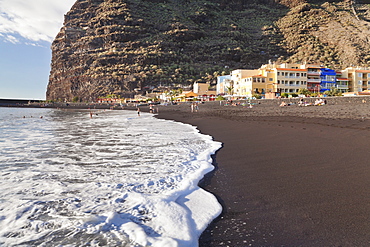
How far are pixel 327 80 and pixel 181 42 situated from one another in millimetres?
59818

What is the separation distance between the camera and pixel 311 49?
288 feet

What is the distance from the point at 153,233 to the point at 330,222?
71.1 inches

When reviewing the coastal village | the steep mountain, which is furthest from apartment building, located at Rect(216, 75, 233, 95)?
the steep mountain

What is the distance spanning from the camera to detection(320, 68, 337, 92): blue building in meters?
54.9

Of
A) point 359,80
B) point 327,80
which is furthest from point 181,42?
point 359,80

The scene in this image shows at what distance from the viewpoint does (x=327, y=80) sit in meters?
54.9

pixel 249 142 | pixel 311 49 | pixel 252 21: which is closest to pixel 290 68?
pixel 311 49

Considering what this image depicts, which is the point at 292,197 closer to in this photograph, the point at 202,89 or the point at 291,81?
the point at 291,81

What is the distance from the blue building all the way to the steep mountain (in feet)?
76.7

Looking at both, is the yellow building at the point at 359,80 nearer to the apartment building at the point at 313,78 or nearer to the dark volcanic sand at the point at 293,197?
the apartment building at the point at 313,78

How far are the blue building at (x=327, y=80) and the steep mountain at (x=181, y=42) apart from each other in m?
23.4

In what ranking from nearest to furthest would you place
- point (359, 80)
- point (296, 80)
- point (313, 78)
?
1. point (296, 80)
2. point (359, 80)
3. point (313, 78)

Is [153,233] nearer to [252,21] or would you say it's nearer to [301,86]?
[301,86]

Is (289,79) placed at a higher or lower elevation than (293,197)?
higher
